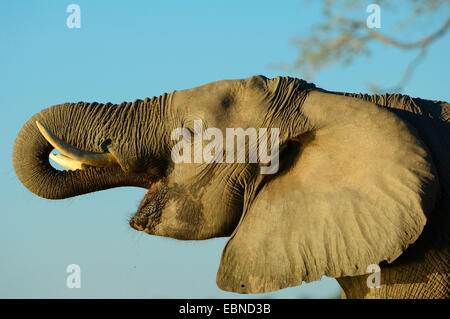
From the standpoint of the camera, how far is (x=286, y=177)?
5395 mm

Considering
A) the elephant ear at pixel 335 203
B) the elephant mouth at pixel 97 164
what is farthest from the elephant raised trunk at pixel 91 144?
the elephant ear at pixel 335 203

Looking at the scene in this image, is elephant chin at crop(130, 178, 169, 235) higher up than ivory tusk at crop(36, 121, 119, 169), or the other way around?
ivory tusk at crop(36, 121, 119, 169)

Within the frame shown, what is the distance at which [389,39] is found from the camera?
42.6 ft

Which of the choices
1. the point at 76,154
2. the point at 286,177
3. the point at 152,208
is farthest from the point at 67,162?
the point at 286,177

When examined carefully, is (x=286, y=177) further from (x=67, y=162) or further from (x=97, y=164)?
(x=67, y=162)

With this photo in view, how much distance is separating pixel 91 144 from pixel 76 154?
7.7 inches

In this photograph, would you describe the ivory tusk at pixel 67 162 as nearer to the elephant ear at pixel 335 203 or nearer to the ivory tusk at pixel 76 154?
the ivory tusk at pixel 76 154

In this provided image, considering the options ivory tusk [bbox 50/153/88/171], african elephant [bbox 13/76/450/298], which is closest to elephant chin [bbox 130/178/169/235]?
african elephant [bbox 13/76/450/298]

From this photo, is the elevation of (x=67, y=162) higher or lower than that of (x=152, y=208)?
higher

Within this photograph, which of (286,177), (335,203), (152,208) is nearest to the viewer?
(335,203)

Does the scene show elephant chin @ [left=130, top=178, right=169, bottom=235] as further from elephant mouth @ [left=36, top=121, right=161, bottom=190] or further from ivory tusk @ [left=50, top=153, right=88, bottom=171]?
ivory tusk @ [left=50, top=153, right=88, bottom=171]

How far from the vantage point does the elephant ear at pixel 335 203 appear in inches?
194

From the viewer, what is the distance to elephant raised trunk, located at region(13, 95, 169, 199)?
554 cm

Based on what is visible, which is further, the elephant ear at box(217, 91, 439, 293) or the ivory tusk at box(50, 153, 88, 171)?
the ivory tusk at box(50, 153, 88, 171)
